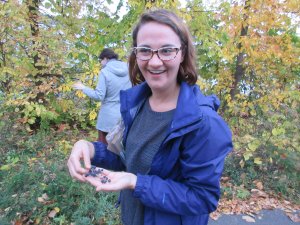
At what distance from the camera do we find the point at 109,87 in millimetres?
4207

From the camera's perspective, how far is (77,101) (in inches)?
232

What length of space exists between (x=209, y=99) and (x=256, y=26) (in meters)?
4.15

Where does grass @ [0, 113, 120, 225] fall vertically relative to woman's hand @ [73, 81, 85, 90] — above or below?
below

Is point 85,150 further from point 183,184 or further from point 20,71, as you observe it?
point 20,71

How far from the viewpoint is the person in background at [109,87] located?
416 centimetres

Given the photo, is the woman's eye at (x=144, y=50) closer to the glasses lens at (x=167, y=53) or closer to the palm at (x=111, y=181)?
the glasses lens at (x=167, y=53)

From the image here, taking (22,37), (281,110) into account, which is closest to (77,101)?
(22,37)

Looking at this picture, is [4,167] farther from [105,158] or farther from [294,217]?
[294,217]

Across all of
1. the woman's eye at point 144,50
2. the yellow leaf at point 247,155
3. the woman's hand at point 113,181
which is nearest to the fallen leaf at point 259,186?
the yellow leaf at point 247,155

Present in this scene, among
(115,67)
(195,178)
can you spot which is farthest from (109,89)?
(195,178)

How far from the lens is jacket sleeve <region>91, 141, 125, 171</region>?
1.58m

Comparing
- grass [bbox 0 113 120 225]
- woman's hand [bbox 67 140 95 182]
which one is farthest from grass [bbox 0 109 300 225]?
woman's hand [bbox 67 140 95 182]

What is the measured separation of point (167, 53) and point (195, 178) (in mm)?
579

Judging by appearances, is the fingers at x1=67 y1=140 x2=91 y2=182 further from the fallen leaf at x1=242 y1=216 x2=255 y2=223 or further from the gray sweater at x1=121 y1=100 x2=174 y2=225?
the fallen leaf at x1=242 y1=216 x2=255 y2=223
